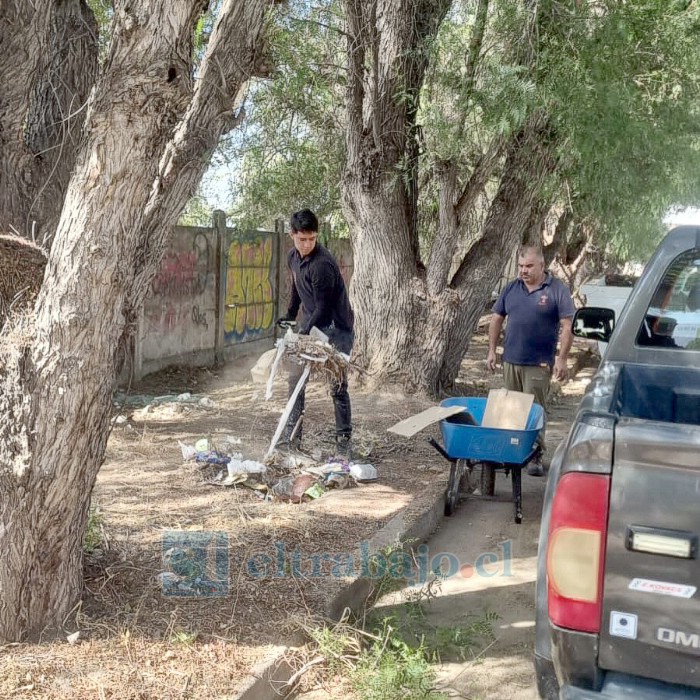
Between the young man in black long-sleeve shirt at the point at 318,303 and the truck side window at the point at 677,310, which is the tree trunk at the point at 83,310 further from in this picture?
the young man in black long-sleeve shirt at the point at 318,303

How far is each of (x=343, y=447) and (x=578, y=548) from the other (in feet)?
16.3

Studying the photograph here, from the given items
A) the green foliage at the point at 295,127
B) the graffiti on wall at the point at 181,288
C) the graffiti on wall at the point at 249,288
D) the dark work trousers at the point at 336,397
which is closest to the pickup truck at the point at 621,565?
the dark work trousers at the point at 336,397

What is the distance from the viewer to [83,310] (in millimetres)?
3346

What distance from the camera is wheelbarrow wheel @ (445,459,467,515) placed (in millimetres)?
6125

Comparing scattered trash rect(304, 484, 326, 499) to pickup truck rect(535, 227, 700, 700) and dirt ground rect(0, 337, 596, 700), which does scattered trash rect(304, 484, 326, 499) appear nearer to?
dirt ground rect(0, 337, 596, 700)

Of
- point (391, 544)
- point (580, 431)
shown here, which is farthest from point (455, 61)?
point (580, 431)

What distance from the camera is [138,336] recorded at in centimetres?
1076

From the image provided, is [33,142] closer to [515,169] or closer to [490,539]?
[490,539]

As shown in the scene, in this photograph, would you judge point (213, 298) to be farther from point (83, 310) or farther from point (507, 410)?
point (83, 310)

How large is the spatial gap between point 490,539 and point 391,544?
1.08 m

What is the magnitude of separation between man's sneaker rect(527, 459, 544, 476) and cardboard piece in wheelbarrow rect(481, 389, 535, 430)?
1.25m

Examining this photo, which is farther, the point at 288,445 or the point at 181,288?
the point at 181,288

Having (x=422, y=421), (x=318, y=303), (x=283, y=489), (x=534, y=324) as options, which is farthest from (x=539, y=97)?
(x=283, y=489)

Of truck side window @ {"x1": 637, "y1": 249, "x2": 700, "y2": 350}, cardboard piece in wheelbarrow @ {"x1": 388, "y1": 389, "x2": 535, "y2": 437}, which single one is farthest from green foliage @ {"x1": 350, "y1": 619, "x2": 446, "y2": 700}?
cardboard piece in wheelbarrow @ {"x1": 388, "y1": 389, "x2": 535, "y2": 437}
